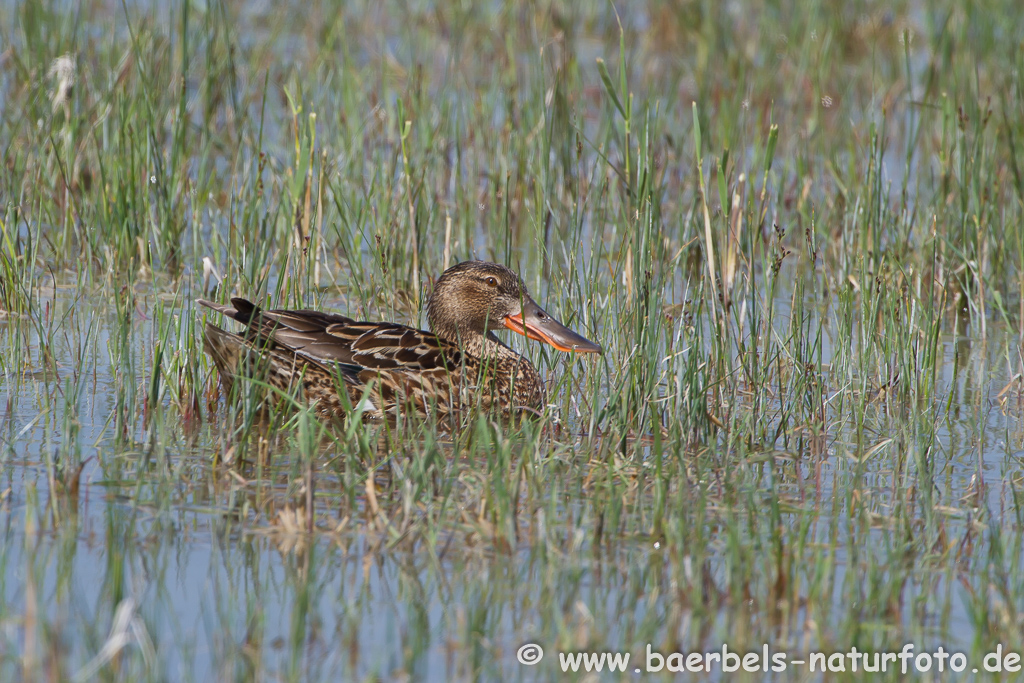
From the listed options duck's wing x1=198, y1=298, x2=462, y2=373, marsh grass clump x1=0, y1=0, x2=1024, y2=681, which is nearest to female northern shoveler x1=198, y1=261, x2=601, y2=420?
duck's wing x1=198, y1=298, x2=462, y2=373

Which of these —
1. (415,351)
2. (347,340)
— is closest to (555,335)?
(415,351)

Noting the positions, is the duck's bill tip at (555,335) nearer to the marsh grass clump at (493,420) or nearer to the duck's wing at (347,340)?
the marsh grass clump at (493,420)

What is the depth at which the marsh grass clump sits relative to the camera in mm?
3635

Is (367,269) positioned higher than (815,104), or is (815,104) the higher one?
(815,104)

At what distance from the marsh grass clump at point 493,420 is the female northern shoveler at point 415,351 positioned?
0.17 meters

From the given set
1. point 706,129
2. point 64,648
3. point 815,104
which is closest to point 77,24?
point 706,129

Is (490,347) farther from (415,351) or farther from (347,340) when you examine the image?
(347,340)

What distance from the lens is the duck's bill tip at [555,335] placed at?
5.93 m

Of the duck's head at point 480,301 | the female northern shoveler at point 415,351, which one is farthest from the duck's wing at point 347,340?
the duck's head at point 480,301

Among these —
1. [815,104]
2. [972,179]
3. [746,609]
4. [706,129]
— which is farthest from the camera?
[815,104]

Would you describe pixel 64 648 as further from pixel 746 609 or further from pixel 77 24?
pixel 77 24

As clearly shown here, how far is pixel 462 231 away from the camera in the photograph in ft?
25.6

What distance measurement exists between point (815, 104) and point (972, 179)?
2.64 meters

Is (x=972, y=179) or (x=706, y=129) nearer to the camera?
(x=972, y=179)
